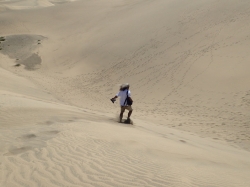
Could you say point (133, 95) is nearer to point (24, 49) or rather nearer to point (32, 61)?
point (32, 61)

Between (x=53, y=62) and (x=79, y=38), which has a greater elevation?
(x=79, y=38)

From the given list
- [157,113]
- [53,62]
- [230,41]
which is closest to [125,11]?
[53,62]

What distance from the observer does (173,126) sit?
1024cm

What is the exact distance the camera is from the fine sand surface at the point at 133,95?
399 cm

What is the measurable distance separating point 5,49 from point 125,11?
14.7m

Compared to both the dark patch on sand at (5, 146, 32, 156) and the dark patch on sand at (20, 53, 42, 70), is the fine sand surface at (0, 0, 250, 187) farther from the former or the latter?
the dark patch on sand at (20, 53, 42, 70)

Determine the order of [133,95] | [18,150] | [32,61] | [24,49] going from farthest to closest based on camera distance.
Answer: [24,49] → [32,61] → [133,95] → [18,150]

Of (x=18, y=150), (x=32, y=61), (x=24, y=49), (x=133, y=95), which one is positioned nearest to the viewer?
(x=18, y=150)

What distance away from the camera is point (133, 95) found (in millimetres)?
14297

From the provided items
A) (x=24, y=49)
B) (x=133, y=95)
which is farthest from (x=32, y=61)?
(x=133, y=95)

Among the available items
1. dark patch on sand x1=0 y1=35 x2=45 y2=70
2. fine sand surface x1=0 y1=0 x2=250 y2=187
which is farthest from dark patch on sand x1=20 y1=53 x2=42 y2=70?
fine sand surface x1=0 y1=0 x2=250 y2=187

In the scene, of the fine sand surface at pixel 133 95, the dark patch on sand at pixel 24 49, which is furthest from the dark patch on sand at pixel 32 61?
the fine sand surface at pixel 133 95

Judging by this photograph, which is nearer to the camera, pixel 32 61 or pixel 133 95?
pixel 133 95

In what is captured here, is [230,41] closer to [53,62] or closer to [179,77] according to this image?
[179,77]
